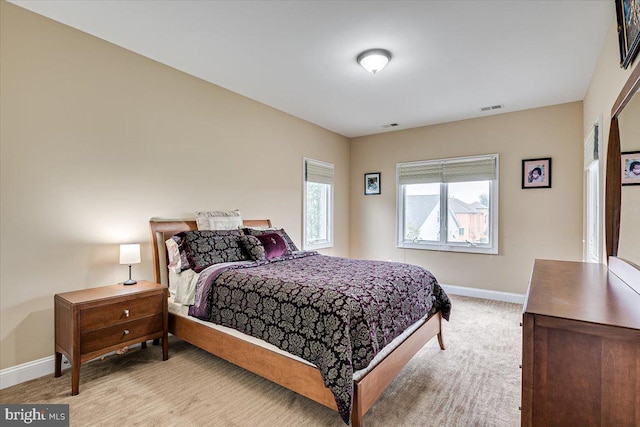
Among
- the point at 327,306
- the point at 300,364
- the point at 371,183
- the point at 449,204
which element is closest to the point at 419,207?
the point at 449,204

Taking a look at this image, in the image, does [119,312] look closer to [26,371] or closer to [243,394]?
[26,371]

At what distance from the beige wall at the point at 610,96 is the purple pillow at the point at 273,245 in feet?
8.74

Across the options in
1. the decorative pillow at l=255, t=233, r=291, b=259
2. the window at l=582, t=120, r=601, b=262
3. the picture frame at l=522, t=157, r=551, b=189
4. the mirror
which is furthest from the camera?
the picture frame at l=522, t=157, r=551, b=189

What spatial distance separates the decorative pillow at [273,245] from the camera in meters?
3.22

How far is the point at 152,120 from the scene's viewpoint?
3.08 m

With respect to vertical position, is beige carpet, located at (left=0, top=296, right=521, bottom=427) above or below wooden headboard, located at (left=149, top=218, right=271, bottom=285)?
below

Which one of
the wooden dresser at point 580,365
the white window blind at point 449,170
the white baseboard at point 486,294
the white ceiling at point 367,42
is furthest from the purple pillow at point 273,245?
the white baseboard at point 486,294

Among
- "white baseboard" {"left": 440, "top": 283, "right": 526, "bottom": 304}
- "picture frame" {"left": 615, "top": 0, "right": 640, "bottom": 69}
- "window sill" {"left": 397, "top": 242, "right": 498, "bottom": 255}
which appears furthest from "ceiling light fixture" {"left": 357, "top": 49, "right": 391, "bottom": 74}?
"white baseboard" {"left": 440, "top": 283, "right": 526, "bottom": 304}

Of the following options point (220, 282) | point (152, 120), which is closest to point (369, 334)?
point (220, 282)

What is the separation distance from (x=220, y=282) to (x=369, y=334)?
51.1 inches

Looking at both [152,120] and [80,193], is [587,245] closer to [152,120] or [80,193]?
[152,120]

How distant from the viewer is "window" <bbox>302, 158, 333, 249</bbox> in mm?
5000

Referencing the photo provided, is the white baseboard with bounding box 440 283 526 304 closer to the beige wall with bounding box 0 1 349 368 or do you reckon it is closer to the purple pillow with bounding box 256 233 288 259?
the purple pillow with bounding box 256 233 288 259

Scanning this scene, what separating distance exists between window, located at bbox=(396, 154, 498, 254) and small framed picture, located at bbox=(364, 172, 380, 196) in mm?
410
